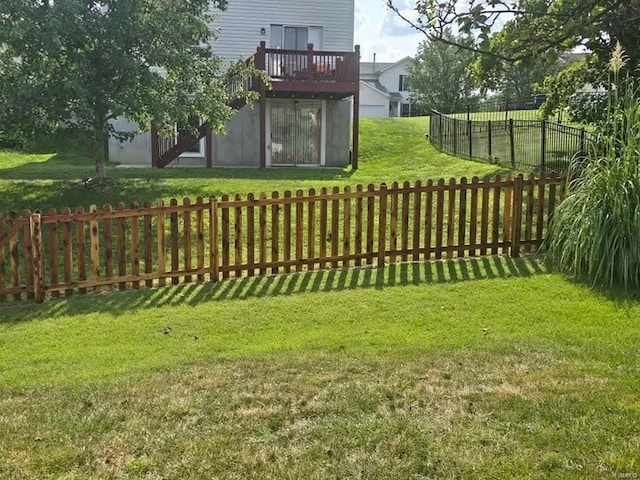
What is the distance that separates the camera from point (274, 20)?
72.7 ft

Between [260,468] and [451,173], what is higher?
[451,173]

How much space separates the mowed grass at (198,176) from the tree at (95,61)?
1.40m

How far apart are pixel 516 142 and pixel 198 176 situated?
8.81 m

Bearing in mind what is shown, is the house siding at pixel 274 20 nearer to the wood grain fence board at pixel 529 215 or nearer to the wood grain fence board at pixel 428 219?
the wood grain fence board at pixel 529 215

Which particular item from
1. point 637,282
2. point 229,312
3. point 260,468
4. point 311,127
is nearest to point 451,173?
point 311,127

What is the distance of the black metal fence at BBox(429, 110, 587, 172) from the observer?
577 inches

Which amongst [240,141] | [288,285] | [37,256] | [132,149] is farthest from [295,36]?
[37,256]

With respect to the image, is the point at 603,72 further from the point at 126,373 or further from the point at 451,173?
the point at 126,373

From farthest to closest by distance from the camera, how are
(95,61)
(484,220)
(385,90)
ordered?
(385,90)
(95,61)
(484,220)

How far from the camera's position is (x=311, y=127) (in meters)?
21.7

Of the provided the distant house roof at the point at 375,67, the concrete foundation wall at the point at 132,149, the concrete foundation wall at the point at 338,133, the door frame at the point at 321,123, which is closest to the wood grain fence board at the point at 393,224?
the door frame at the point at 321,123

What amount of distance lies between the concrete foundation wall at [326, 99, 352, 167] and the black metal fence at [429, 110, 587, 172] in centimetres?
348

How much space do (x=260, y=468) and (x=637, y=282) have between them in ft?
16.7

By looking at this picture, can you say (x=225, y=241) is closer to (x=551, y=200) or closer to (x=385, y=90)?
(x=551, y=200)
